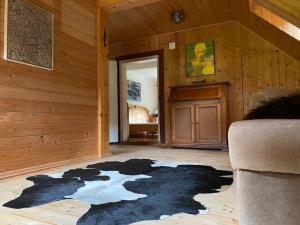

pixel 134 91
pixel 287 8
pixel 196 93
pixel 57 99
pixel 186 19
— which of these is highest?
pixel 186 19

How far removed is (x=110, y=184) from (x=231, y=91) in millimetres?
3231

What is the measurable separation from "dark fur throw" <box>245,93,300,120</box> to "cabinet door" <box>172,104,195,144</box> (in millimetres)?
3367

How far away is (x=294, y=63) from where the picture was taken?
155 inches

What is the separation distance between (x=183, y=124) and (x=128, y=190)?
2721mm

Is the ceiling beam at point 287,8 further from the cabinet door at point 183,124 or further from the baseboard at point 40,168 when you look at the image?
the baseboard at point 40,168

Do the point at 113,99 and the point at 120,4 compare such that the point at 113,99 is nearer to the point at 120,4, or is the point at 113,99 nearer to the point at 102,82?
the point at 102,82

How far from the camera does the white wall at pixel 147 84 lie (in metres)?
9.34

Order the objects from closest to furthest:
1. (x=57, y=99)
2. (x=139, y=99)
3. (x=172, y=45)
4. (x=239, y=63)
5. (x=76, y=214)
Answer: (x=76, y=214), (x=57, y=99), (x=239, y=63), (x=172, y=45), (x=139, y=99)

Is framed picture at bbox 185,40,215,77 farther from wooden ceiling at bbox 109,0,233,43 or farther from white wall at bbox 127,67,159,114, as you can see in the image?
white wall at bbox 127,67,159,114

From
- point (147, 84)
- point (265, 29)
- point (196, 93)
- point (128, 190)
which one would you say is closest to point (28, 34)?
point (128, 190)

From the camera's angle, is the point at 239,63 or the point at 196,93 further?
the point at 239,63

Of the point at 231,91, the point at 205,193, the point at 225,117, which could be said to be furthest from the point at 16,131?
the point at 231,91

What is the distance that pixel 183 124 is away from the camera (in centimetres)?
427

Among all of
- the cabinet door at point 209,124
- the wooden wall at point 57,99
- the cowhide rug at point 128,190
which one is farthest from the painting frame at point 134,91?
the cowhide rug at point 128,190
